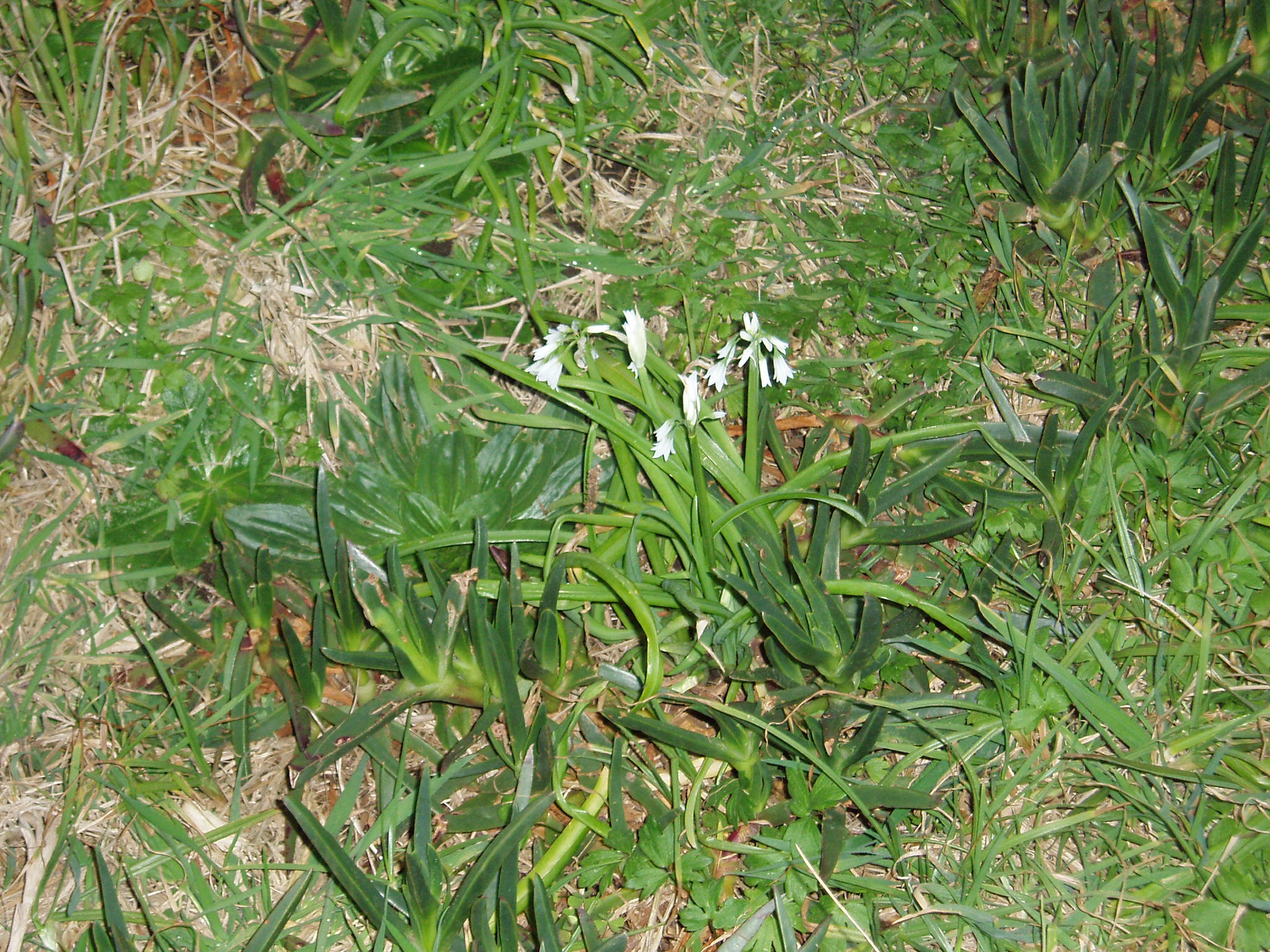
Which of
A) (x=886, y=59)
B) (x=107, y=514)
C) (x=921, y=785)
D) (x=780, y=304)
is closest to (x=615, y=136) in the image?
(x=780, y=304)

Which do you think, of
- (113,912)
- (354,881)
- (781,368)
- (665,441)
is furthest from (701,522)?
(113,912)

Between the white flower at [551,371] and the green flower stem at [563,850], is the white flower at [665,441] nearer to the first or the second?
the white flower at [551,371]

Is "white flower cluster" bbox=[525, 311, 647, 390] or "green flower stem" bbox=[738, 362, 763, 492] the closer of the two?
"white flower cluster" bbox=[525, 311, 647, 390]

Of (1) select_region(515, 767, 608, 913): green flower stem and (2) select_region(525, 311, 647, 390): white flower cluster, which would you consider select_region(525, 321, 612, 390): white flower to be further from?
(1) select_region(515, 767, 608, 913): green flower stem

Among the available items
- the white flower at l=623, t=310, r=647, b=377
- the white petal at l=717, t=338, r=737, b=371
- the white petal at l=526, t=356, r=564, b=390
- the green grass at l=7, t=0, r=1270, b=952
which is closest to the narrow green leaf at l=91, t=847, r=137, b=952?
the green grass at l=7, t=0, r=1270, b=952

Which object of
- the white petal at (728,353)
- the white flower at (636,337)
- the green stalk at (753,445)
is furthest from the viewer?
the green stalk at (753,445)

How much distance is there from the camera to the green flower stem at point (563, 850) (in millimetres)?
1447

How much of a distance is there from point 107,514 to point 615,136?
133 centimetres

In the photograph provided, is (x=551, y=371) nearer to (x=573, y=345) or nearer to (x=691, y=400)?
(x=573, y=345)

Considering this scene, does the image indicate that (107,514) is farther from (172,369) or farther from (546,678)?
(546,678)

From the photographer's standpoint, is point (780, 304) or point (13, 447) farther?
point (780, 304)

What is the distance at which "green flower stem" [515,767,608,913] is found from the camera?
4.75 ft

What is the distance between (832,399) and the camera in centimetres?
182

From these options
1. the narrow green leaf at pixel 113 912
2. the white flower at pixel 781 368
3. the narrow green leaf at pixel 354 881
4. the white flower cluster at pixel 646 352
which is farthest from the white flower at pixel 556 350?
the narrow green leaf at pixel 113 912
